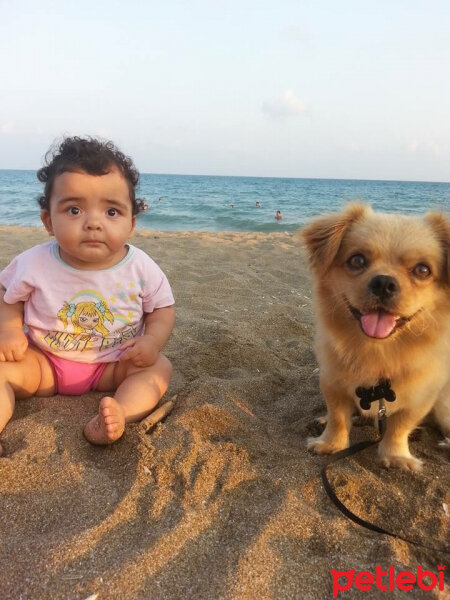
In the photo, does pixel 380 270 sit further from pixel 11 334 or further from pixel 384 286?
pixel 11 334

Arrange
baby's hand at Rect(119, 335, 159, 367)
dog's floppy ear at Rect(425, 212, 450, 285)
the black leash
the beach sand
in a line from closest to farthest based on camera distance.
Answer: the beach sand, the black leash, dog's floppy ear at Rect(425, 212, 450, 285), baby's hand at Rect(119, 335, 159, 367)

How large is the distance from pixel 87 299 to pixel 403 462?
181cm

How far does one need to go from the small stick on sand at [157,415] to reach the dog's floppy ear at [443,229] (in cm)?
153

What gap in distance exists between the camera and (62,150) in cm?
233

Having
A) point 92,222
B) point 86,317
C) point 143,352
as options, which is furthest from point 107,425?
point 92,222

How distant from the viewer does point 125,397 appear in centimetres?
226

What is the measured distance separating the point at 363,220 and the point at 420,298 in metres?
0.52

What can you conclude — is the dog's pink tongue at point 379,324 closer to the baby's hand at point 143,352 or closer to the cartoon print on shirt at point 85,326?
the baby's hand at point 143,352

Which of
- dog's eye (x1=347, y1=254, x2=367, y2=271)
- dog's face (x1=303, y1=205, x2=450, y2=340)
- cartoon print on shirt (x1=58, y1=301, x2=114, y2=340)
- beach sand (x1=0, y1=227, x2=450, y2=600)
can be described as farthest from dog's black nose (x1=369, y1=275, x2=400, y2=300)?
cartoon print on shirt (x1=58, y1=301, x2=114, y2=340)

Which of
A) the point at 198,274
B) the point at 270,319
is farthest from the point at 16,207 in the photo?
the point at 270,319

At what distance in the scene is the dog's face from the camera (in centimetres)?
193

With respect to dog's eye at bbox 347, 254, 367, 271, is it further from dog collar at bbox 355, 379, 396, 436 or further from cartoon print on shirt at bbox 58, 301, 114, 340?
cartoon print on shirt at bbox 58, 301, 114, 340

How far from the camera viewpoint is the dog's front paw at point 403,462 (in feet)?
6.95

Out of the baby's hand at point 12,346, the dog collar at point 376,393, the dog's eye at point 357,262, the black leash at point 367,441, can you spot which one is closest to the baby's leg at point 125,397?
the baby's hand at point 12,346
